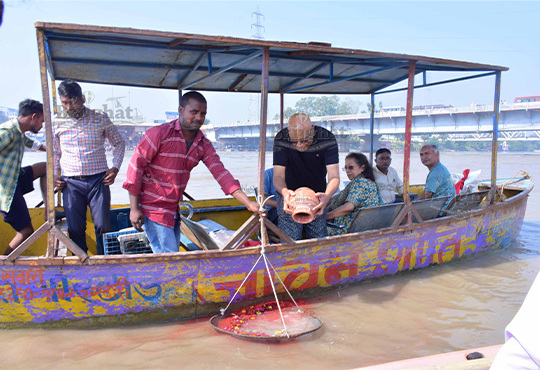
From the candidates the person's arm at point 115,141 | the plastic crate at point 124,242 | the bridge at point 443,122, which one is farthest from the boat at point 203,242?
the bridge at point 443,122

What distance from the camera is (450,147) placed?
6025 centimetres

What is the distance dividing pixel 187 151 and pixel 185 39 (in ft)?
2.86

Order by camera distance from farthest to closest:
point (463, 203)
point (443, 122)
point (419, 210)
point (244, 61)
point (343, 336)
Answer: point (443, 122)
point (463, 203)
point (419, 210)
point (244, 61)
point (343, 336)

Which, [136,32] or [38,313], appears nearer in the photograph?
[136,32]

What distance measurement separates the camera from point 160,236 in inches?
126

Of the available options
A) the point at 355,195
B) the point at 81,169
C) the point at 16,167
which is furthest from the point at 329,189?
the point at 16,167

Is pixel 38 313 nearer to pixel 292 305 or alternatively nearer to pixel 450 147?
pixel 292 305

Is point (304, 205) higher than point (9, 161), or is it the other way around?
point (9, 161)

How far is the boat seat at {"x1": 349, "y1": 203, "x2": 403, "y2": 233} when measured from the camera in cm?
395

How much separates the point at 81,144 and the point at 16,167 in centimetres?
56

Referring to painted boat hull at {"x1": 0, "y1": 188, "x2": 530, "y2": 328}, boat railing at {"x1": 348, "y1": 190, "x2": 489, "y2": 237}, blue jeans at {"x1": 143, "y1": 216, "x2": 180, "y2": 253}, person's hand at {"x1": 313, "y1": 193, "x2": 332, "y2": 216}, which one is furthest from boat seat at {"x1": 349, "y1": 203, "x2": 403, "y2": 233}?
blue jeans at {"x1": 143, "y1": 216, "x2": 180, "y2": 253}

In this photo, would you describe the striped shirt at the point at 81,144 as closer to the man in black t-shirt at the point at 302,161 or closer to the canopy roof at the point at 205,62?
the canopy roof at the point at 205,62

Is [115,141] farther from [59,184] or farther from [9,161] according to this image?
[9,161]

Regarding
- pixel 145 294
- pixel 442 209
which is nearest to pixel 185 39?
pixel 145 294
